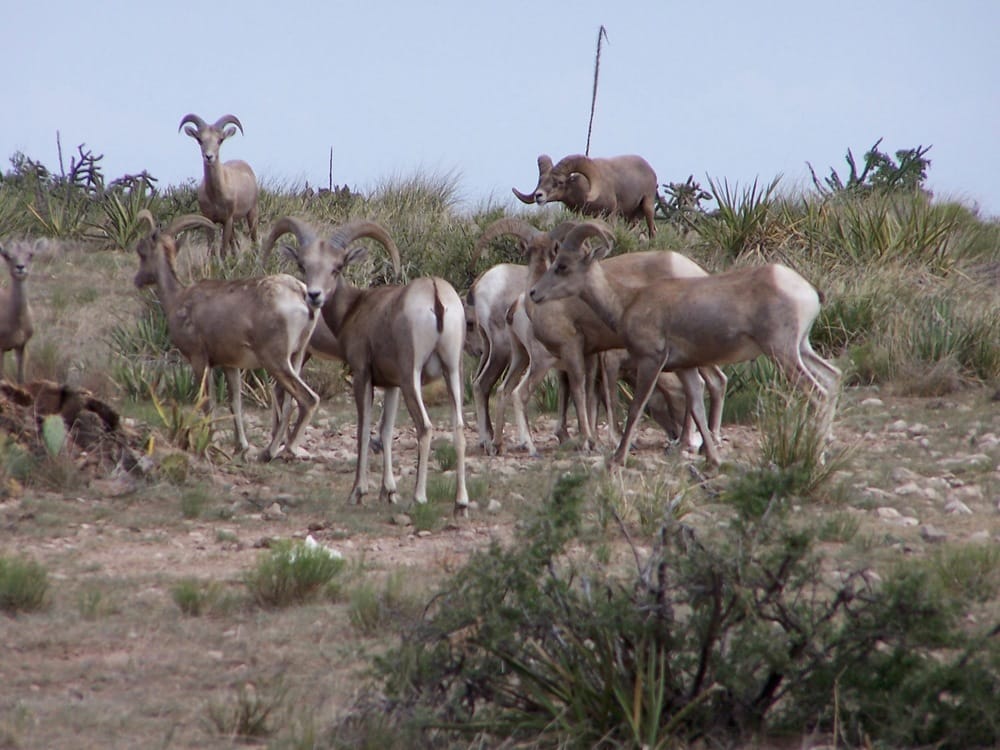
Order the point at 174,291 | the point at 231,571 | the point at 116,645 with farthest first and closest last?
1. the point at 174,291
2. the point at 231,571
3. the point at 116,645

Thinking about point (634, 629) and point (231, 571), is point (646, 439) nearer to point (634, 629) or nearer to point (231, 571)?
point (231, 571)

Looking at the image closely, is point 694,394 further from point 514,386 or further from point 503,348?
point 503,348

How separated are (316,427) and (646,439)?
328 cm

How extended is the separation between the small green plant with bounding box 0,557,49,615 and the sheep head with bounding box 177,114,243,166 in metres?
12.9

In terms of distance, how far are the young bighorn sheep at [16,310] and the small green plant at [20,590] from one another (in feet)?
23.3

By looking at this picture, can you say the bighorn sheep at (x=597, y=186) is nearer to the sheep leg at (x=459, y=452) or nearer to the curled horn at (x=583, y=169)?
the curled horn at (x=583, y=169)

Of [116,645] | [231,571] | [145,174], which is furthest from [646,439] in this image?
[145,174]

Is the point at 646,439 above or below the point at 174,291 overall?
below

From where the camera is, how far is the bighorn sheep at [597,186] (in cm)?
1972

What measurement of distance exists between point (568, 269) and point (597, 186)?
8683mm

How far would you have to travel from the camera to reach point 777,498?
16.1 ft

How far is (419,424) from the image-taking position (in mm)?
9188

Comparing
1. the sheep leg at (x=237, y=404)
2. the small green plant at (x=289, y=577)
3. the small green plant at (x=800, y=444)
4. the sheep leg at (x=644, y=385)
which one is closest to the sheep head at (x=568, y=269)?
the sheep leg at (x=644, y=385)

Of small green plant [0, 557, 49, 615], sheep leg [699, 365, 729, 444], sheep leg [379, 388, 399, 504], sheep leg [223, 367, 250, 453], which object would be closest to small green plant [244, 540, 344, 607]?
small green plant [0, 557, 49, 615]
